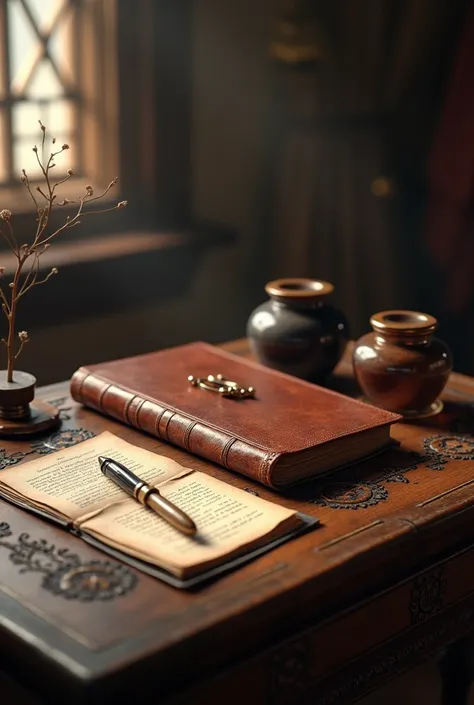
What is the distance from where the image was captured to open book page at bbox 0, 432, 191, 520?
60.6 inches

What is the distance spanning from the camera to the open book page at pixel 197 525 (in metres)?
1.38

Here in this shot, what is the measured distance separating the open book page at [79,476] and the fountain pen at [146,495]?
0.01 meters

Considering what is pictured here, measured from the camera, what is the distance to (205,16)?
11.7 ft

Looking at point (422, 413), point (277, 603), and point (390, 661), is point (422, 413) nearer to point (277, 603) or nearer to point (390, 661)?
point (390, 661)

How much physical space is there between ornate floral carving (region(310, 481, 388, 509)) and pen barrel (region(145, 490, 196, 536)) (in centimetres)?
24

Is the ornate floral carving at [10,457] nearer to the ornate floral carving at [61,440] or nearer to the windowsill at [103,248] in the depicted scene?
the ornate floral carving at [61,440]

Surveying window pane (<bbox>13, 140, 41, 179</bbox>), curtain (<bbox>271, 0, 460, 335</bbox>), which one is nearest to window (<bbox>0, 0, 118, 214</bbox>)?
window pane (<bbox>13, 140, 41, 179</bbox>)

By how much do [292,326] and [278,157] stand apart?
193 cm

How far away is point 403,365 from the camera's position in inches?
74.7

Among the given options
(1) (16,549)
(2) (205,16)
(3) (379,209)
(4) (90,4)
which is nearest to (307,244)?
(3) (379,209)

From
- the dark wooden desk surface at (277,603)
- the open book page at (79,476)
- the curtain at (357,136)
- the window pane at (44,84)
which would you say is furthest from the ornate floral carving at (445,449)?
the window pane at (44,84)

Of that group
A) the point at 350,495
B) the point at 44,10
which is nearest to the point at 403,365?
the point at 350,495

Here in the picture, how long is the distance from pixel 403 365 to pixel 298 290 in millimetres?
335

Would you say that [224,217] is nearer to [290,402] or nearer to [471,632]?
[290,402]
